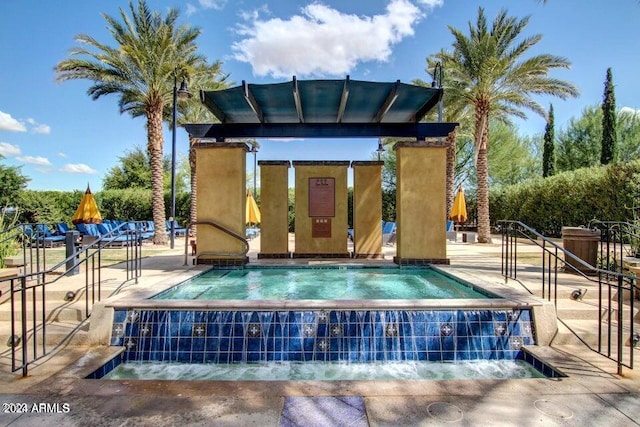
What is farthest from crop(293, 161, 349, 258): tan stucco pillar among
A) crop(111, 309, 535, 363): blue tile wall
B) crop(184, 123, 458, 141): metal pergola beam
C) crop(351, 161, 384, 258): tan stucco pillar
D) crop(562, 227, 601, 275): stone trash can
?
crop(111, 309, 535, 363): blue tile wall

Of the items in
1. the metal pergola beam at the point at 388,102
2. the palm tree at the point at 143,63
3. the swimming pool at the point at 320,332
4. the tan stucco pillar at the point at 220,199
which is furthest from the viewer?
the palm tree at the point at 143,63

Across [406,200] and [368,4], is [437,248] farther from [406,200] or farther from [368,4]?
[368,4]

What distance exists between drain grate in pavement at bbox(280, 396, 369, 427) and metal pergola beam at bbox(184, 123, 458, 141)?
6964mm

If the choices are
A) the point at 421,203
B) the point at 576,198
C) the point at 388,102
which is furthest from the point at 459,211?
the point at 388,102

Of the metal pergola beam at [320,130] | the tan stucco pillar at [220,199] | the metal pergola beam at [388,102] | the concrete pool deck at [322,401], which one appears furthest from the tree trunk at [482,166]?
the concrete pool deck at [322,401]

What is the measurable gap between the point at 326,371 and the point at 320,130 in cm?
633

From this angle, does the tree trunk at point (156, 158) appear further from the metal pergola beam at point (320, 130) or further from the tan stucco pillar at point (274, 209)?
the metal pergola beam at point (320, 130)

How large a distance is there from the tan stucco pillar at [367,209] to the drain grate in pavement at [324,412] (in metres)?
7.23

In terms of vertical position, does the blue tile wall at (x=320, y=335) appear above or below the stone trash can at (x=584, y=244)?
below

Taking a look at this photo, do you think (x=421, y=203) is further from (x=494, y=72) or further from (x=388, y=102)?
(x=494, y=72)

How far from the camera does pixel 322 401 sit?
9.30 ft

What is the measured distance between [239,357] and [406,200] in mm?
5642

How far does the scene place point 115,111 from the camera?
1894 cm

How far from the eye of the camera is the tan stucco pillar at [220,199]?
840 cm
